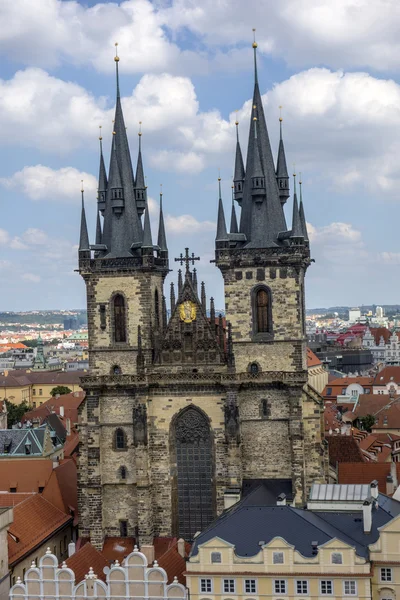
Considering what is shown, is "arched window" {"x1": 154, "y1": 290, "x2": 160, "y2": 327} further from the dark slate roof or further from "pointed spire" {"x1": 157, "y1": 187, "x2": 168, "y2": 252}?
the dark slate roof

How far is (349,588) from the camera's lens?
4653 centimetres

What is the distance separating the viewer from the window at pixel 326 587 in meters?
46.7

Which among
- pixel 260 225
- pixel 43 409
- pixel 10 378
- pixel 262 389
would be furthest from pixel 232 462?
pixel 10 378

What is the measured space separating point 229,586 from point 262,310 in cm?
2198

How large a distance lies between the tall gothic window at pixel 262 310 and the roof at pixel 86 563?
18.6 m

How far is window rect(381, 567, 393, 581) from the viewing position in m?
47.2

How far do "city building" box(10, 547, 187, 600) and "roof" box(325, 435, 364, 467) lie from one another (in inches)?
1469

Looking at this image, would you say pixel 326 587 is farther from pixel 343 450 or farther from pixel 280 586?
pixel 343 450

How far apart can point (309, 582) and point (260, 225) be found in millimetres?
26844

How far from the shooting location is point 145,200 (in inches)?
2736

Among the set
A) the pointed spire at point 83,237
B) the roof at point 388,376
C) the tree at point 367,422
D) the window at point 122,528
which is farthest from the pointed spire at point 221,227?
the roof at point 388,376

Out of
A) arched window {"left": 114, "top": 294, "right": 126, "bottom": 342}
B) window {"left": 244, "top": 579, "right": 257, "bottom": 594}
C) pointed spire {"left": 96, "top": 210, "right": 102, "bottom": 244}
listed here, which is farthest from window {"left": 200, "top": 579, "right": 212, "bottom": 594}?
pointed spire {"left": 96, "top": 210, "right": 102, "bottom": 244}

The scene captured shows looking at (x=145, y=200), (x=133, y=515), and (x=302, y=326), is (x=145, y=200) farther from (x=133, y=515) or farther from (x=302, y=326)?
(x=133, y=515)

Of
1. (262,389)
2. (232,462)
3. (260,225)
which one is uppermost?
(260,225)
